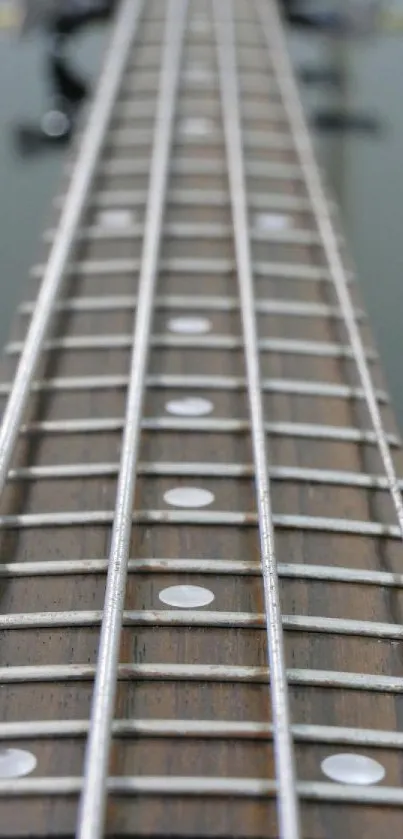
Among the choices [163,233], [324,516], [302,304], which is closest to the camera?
[324,516]

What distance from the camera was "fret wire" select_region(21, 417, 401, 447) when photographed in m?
0.84

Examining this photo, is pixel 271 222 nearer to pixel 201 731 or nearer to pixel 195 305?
pixel 195 305

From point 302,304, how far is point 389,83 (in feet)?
3.31

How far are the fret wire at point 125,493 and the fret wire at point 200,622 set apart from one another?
22 mm

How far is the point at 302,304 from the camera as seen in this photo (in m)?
1.02

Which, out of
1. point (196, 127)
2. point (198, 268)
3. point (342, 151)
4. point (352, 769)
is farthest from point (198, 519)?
point (342, 151)

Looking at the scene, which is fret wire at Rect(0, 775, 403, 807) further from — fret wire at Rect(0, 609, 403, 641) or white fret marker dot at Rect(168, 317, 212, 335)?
white fret marker dot at Rect(168, 317, 212, 335)

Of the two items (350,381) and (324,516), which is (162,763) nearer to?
(324,516)

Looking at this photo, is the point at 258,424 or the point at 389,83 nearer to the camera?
the point at 258,424

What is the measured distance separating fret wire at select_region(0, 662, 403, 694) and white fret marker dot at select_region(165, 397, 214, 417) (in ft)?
0.89

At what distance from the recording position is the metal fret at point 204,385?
89cm

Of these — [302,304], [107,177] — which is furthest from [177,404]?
[107,177]

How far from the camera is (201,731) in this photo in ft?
1.95

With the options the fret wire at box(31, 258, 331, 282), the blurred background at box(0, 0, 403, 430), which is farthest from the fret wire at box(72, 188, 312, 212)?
the blurred background at box(0, 0, 403, 430)
